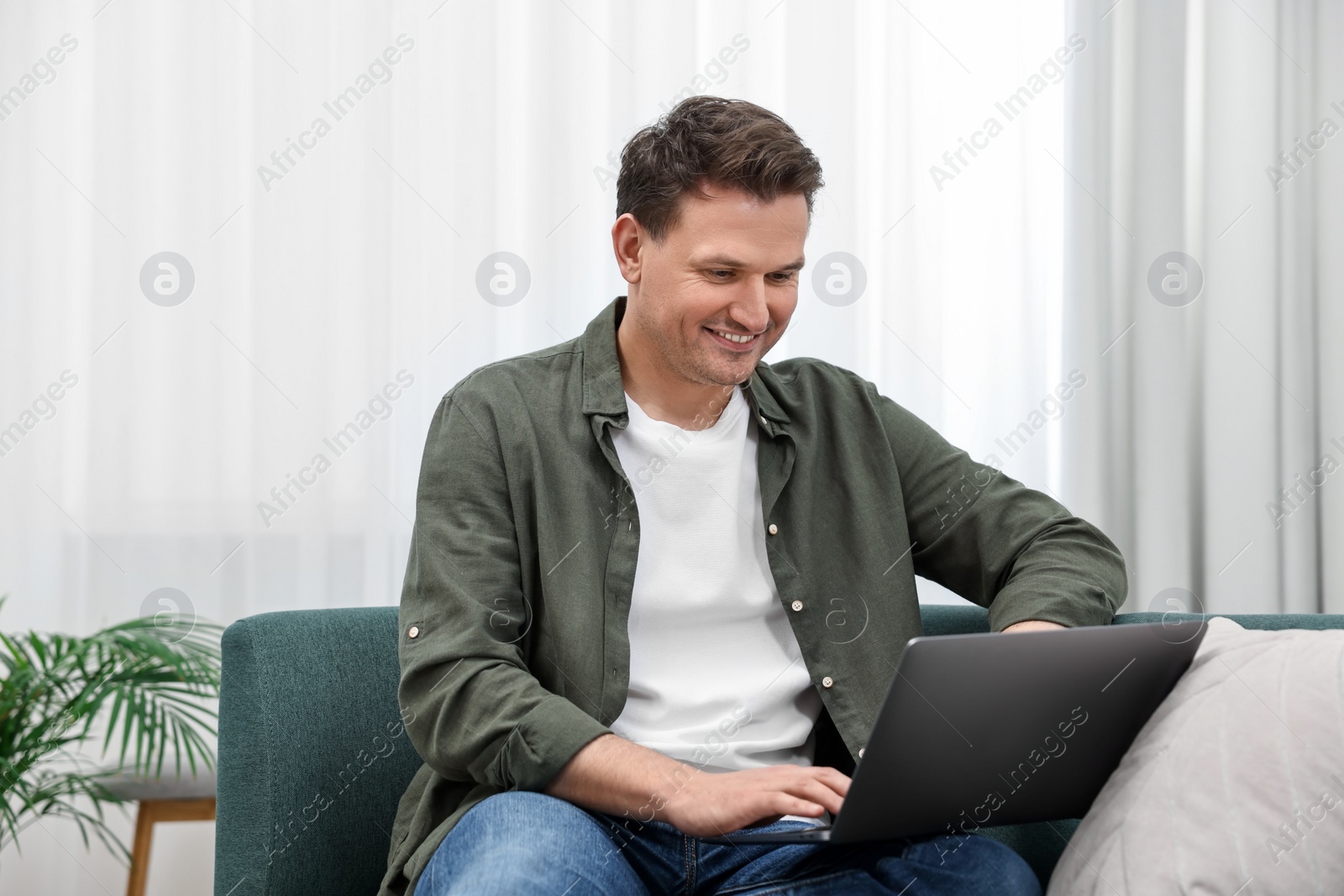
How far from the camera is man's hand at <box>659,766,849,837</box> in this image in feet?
3.01

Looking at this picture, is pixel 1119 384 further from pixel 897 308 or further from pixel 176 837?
pixel 176 837

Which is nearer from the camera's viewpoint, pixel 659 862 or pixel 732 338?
pixel 659 862

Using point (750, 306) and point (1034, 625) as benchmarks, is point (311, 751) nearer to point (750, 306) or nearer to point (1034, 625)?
point (750, 306)

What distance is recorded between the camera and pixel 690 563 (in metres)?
1.24

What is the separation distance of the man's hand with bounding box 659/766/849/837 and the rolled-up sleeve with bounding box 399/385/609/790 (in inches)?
4.3

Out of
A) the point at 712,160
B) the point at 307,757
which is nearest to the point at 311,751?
the point at 307,757

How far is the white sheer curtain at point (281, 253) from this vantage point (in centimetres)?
191

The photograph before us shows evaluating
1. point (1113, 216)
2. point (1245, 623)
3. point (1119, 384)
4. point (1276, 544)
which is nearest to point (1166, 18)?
point (1113, 216)

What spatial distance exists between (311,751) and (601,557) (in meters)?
0.39

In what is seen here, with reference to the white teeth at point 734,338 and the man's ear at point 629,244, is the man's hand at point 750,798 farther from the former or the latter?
the man's ear at point 629,244

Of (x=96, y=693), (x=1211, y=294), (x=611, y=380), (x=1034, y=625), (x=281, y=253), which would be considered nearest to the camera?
(x=1034, y=625)

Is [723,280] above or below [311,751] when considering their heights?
above

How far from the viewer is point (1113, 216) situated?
2072 mm

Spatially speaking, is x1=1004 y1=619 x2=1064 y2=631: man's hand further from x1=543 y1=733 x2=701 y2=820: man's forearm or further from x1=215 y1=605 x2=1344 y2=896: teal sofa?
x1=543 y1=733 x2=701 y2=820: man's forearm
